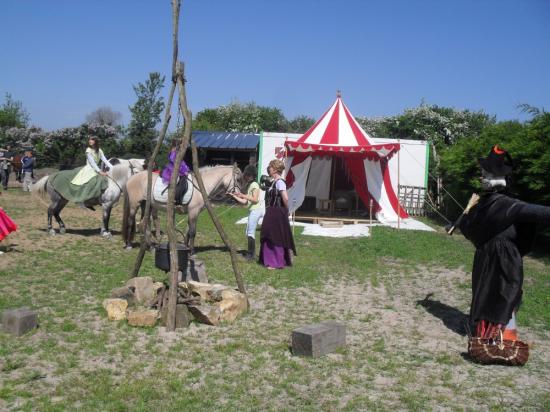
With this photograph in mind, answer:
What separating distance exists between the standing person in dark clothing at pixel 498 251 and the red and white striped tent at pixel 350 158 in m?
9.32

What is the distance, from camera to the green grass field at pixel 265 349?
12.3ft

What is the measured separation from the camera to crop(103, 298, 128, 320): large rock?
17.7ft

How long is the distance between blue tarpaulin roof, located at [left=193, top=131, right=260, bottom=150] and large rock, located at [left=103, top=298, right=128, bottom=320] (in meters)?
18.7

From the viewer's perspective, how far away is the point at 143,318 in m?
5.21

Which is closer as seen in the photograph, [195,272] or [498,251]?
[498,251]

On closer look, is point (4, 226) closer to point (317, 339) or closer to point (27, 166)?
point (317, 339)

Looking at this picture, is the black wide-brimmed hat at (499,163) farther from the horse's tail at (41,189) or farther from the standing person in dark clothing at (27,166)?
the standing person in dark clothing at (27,166)

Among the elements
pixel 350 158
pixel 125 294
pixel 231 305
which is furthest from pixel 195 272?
pixel 350 158

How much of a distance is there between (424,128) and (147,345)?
29.3 meters

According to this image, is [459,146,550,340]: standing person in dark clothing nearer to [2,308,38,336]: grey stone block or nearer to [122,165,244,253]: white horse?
[2,308,38,336]: grey stone block

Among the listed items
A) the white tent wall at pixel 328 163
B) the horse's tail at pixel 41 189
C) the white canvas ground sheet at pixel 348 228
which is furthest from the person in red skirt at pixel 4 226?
the white tent wall at pixel 328 163

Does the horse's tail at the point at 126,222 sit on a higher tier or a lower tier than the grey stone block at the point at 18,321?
higher

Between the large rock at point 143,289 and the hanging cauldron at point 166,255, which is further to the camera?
the large rock at point 143,289

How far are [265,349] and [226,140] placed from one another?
2095 centimetres
